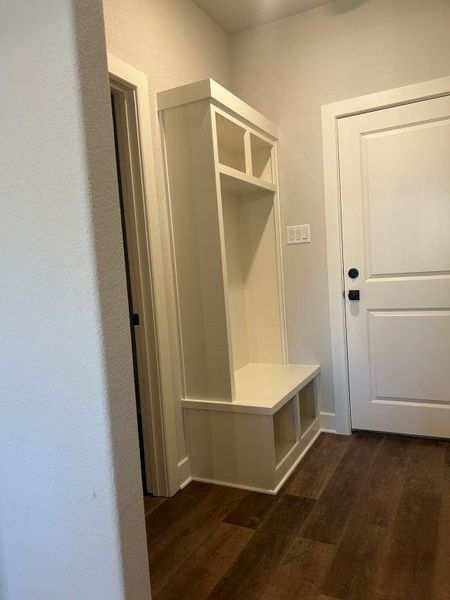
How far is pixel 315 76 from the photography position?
265 centimetres

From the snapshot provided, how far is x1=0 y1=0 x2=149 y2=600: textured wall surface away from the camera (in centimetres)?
89

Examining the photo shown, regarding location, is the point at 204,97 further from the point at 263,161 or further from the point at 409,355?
the point at 409,355

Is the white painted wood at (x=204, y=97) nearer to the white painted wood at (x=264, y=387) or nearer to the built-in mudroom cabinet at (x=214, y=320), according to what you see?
the built-in mudroom cabinet at (x=214, y=320)

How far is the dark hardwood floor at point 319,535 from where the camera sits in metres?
1.49

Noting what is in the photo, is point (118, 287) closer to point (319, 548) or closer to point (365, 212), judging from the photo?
point (319, 548)

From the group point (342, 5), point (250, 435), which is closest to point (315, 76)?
point (342, 5)

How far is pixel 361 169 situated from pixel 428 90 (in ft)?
1.70

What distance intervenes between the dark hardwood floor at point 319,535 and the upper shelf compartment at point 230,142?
177cm

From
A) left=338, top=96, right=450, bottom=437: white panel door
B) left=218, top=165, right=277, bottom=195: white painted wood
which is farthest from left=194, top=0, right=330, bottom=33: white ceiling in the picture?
left=218, top=165, right=277, bottom=195: white painted wood

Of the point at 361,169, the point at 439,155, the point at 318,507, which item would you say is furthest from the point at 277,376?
the point at 439,155

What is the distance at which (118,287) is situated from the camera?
3.14ft

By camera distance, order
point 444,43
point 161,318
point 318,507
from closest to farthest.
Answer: point 318,507 < point 161,318 < point 444,43

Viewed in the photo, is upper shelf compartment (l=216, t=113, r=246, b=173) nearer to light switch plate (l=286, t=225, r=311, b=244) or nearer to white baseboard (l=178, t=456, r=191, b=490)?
light switch plate (l=286, t=225, r=311, b=244)

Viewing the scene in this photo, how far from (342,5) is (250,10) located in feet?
1.76
